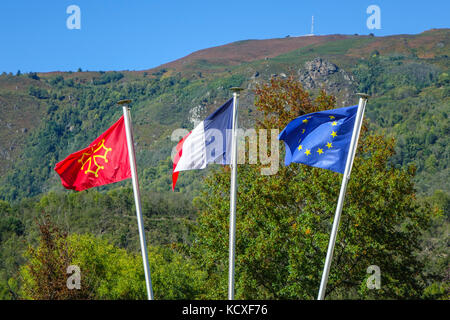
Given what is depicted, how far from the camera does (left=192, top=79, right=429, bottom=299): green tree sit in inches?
800

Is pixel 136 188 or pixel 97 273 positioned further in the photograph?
pixel 97 273

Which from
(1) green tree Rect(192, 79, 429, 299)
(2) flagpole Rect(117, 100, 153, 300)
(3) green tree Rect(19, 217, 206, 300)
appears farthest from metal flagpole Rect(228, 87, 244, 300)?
(3) green tree Rect(19, 217, 206, 300)

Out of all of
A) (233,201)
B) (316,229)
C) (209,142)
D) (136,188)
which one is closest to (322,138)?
(233,201)

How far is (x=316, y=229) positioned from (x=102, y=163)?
34.5 ft

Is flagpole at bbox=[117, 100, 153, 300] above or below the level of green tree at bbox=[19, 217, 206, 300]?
above

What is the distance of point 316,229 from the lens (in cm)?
2061

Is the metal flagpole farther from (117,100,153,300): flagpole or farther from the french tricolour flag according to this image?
(117,100,153,300): flagpole

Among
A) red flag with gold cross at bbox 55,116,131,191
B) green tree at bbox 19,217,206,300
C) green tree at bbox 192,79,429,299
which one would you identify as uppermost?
red flag with gold cross at bbox 55,116,131,191

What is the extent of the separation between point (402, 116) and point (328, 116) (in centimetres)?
18525

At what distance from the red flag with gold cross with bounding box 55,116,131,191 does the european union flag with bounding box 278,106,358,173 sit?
3.50 metres

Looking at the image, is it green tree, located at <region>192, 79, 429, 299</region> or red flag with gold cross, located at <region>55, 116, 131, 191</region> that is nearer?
red flag with gold cross, located at <region>55, 116, 131, 191</region>

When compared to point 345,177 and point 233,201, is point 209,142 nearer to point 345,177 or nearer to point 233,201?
point 233,201

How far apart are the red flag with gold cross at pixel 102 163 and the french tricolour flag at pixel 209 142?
3.98 feet
